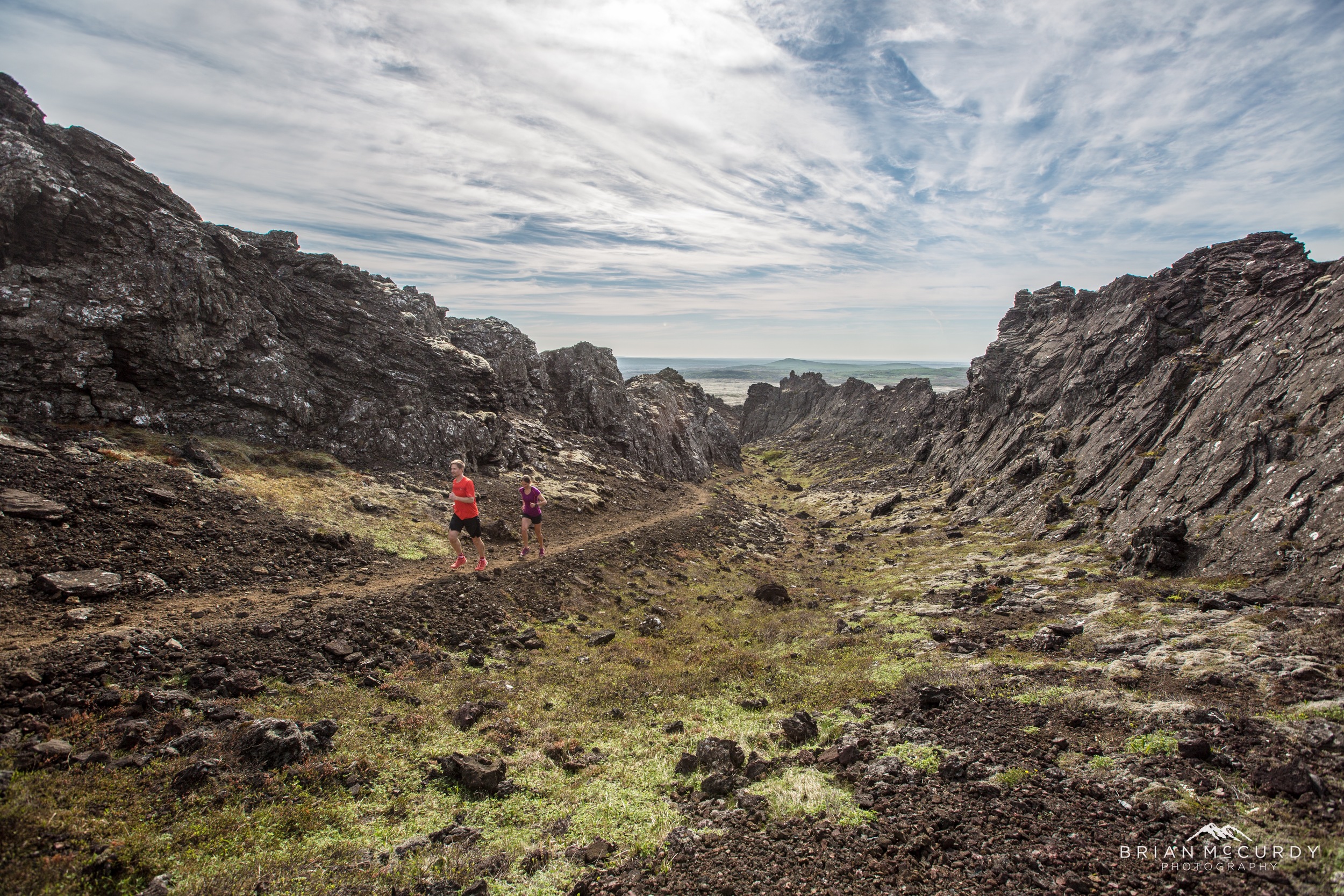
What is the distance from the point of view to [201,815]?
28.9 ft

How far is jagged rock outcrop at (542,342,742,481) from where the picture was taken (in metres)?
62.1

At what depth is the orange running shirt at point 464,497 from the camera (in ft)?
72.6

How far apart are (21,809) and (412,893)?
19.0 ft

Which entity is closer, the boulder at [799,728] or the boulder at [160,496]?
the boulder at [799,728]

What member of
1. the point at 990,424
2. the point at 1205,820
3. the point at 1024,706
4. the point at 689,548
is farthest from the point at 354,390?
the point at 990,424

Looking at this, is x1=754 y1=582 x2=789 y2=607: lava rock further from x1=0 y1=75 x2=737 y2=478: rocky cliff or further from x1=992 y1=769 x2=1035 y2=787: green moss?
x1=0 y1=75 x2=737 y2=478: rocky cliff

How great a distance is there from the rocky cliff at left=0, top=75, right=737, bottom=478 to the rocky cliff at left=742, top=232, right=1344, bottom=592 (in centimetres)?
4617

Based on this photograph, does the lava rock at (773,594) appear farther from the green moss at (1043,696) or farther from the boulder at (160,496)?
the boulder at (160,496)

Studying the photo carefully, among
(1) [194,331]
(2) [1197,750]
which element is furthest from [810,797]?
(1) [194,331]

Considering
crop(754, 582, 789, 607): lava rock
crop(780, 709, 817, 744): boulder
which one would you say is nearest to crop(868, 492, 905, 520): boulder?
crop(754, 582, 789, 607): lava rock

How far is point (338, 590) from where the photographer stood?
19.6 meters

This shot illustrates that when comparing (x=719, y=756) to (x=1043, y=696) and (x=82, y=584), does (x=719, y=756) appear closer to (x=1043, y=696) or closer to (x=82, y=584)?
(x=1043, y=696)

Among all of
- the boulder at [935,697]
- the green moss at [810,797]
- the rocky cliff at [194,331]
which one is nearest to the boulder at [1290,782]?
the boulder at [935,697]

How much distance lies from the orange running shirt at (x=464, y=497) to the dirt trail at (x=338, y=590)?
266cm
